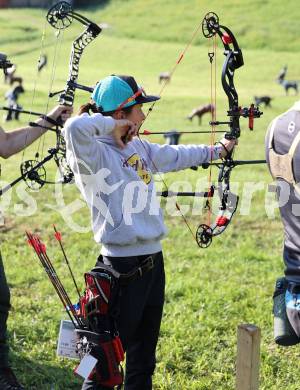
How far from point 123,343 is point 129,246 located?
51cm

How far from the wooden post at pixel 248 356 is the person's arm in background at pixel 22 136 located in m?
1.71

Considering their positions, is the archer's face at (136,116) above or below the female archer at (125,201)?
above

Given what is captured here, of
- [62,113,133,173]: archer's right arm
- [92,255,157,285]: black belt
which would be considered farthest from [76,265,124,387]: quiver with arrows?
[62,113,133,173]: archer's right arm

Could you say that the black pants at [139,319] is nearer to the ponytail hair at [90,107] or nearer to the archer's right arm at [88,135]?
the archer's right arm at [88,135]

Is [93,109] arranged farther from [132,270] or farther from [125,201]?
[132,270]

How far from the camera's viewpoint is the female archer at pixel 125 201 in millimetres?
3264

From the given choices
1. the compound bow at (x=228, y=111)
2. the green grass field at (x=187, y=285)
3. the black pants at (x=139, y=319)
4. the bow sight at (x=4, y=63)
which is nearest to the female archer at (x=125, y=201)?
the black pants at (x=139, y=319)

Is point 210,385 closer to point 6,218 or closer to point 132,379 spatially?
point 132,379

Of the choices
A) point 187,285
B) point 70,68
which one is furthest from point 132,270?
point 187,285

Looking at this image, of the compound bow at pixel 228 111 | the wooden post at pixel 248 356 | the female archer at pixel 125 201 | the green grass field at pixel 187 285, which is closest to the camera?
the wooden post at pixel 248 356

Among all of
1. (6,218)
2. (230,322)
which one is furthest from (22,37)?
(230,322)

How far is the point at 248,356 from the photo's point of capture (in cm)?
305

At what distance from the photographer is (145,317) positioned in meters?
3.50

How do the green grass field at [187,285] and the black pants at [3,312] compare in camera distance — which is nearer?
the black pants at [3,312]
